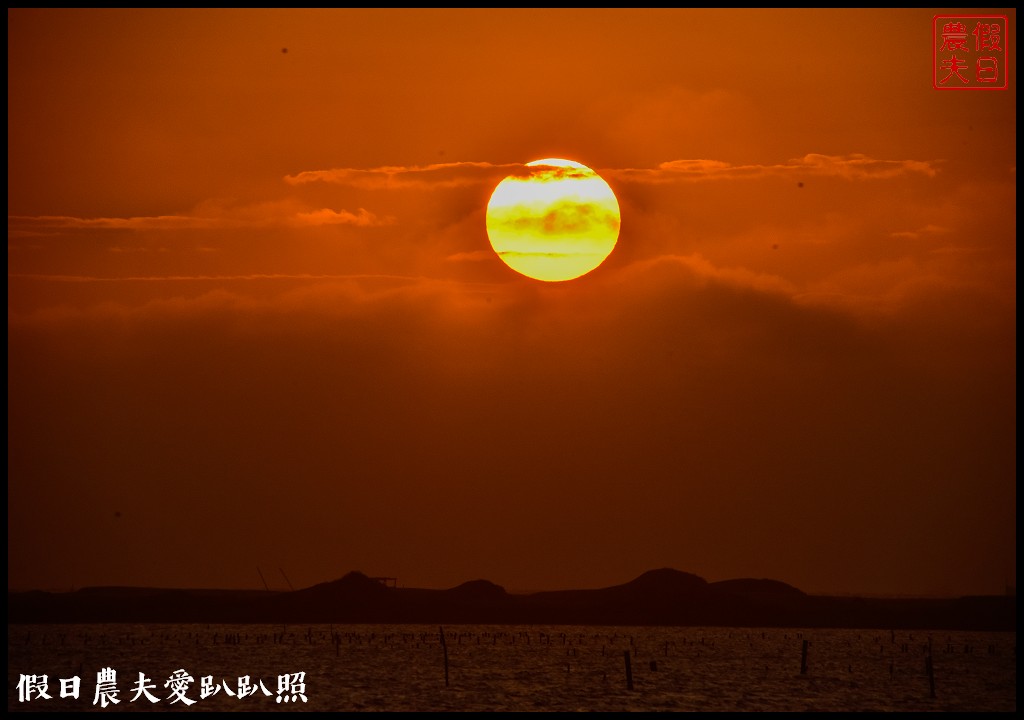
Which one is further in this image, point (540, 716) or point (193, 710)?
point (193, 710)

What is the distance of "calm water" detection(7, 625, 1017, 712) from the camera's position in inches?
Result: 3647

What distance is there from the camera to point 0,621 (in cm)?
6091

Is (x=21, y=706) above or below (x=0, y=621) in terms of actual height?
below

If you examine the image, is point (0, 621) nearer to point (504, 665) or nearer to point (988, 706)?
point (988, 706)

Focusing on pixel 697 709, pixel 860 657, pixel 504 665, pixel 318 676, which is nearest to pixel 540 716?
pixel 697 709

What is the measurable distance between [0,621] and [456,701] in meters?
39.3

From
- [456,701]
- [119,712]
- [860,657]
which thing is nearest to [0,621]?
[119,712]

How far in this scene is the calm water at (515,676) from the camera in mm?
92625

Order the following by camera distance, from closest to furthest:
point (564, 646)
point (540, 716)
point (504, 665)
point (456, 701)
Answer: point (540, 716), point (456, 701), point (504, 665), point (564, 646)

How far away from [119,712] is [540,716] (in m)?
28.2

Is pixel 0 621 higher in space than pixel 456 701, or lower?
higher

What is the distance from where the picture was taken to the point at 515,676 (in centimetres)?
11775

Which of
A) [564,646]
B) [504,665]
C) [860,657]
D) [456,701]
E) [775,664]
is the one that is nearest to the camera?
[456,701]

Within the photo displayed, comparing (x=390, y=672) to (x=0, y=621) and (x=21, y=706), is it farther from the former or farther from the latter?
(x=0, y=621)
